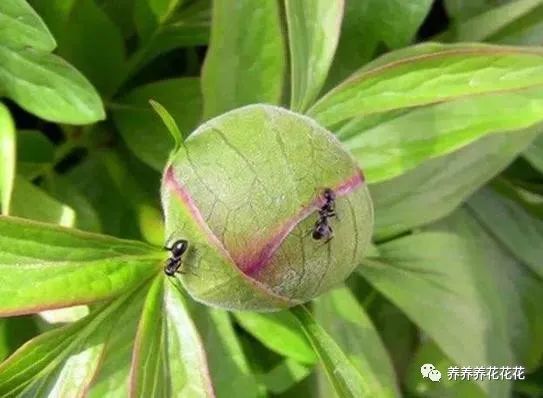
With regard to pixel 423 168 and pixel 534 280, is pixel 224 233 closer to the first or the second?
pixel 423 168

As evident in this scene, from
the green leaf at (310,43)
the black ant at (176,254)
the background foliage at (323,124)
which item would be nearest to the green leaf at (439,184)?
the background foliage at (323,124)

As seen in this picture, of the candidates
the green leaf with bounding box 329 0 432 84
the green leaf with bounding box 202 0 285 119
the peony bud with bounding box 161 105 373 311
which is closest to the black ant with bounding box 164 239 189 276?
the peony bud with bounding box 161 105 373 311

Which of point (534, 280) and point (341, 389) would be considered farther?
point (534, 280)

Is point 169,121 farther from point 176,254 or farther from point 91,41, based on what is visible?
point 91,41

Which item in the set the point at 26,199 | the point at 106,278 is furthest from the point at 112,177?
the point at 106,278

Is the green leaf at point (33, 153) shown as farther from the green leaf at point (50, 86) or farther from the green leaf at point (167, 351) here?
the green leaf at point (167, 351)

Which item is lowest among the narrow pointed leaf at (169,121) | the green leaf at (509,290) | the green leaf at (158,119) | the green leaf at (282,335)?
the green leaf at (509,290)

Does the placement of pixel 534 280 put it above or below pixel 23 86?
below
